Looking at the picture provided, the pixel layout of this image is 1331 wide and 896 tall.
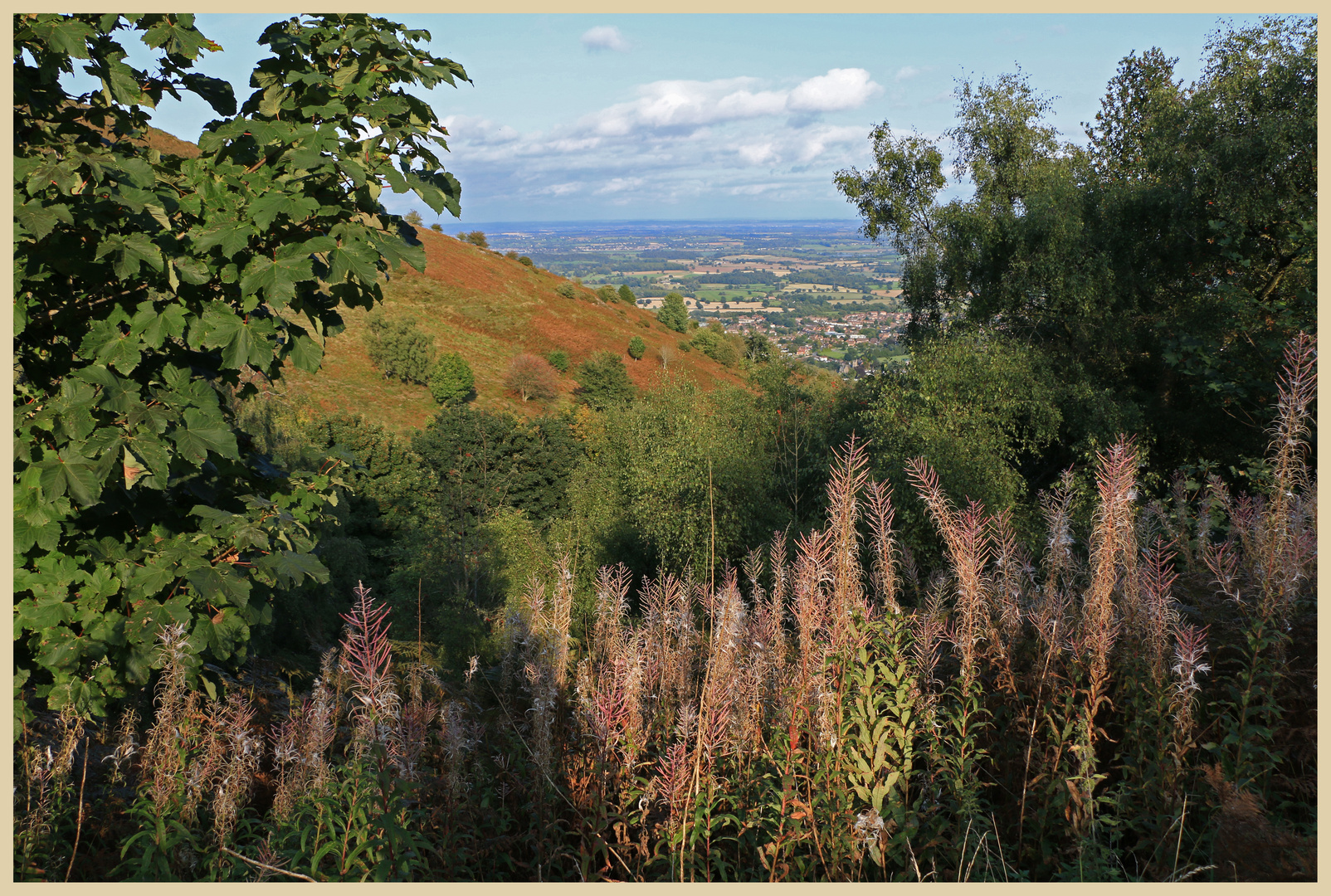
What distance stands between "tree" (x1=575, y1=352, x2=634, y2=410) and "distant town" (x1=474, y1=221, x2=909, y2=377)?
12275 millimetres

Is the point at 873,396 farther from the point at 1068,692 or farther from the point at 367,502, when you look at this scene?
the point at 367,502

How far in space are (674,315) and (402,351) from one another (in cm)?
3209

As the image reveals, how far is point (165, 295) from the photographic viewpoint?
2.74m

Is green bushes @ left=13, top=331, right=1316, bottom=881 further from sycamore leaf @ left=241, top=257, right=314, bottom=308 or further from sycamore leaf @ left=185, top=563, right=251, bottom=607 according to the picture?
sycamore leaf @ left=241, top=257, right=314, bottom=308

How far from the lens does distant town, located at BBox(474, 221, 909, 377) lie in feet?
108

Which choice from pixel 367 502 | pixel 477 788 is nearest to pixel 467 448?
pixel 367 502

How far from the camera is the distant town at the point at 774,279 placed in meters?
32.9

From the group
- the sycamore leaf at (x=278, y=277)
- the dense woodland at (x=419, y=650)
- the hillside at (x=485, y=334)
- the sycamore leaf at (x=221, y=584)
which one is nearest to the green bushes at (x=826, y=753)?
the dense woodland at (x=419, y=650)

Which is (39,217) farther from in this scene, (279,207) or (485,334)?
(485,334)

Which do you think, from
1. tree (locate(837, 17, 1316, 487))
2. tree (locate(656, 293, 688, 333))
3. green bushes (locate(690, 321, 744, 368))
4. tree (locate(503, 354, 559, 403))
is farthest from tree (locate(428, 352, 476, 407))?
tree (locate(837, 17, 1316, 487))

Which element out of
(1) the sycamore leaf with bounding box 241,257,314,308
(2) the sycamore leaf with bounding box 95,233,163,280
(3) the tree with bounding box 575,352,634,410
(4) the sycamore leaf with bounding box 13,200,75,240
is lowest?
(3) the tree with bounding box 575,352,634,410

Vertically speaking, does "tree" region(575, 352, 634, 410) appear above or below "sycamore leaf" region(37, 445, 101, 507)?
below

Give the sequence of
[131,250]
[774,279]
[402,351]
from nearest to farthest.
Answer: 1. [131,250]
2. [402,351]
3. [774,279]

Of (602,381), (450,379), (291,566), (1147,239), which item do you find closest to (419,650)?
(291,566)
